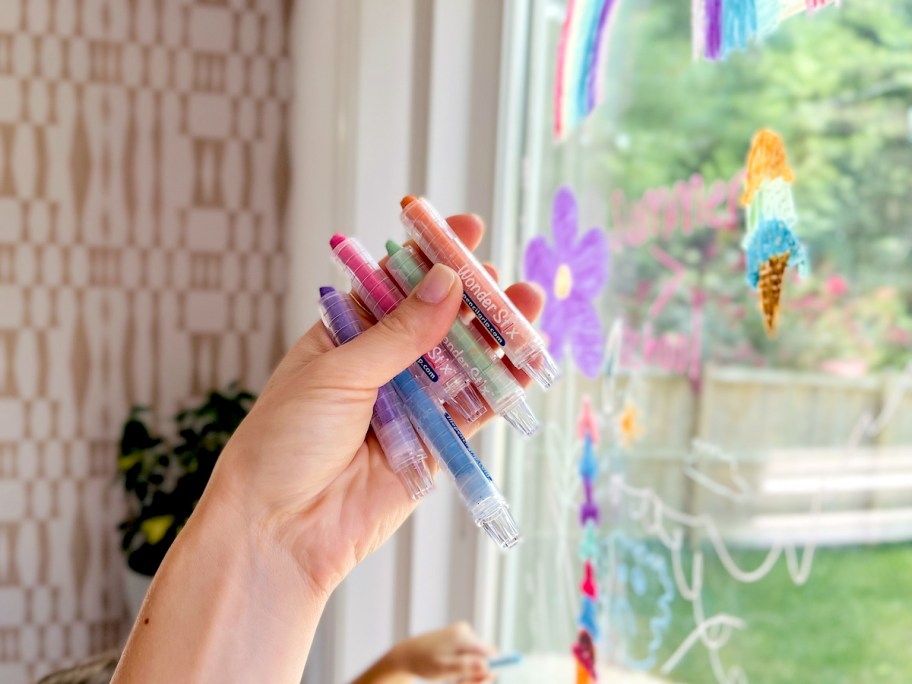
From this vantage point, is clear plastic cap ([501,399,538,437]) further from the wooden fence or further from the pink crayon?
the wooden fence

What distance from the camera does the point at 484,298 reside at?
28.5 inches

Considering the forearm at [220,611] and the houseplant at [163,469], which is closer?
→ the forearm at [220,611]

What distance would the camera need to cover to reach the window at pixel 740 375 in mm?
687

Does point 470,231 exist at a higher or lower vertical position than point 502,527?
higher

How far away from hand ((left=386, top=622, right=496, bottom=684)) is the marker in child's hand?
0.01 metres

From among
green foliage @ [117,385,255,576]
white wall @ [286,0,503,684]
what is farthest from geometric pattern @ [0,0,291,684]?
white wall @ [286,0,503,684]

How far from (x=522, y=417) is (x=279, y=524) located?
0.24 meters

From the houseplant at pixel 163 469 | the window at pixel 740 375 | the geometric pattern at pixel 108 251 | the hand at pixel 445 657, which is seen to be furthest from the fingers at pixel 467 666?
the geometric pattern at pixel 108 251

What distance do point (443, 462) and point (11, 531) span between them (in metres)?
2.33

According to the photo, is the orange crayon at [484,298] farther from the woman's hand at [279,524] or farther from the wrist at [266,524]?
the wrist at [266,524]

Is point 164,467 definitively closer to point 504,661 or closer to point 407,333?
point 504,661

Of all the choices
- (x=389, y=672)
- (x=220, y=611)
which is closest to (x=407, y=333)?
(x=220, y=611)

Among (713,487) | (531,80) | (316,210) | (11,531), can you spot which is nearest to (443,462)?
(713,487)

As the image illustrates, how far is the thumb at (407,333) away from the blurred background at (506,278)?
0.32 meters
